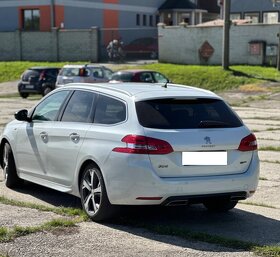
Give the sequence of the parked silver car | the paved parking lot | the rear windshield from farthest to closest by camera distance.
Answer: the parked silver car
the rear windshield
the paved parking lot

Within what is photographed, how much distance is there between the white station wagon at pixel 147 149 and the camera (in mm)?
6895

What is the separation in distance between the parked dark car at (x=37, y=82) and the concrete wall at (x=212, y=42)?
10742 millimetres

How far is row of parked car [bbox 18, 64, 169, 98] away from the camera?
28.8 metres

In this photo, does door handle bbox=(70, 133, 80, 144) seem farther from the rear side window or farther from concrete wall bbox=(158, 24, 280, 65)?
concrete wall bbox=(158, 24, 280, 65)

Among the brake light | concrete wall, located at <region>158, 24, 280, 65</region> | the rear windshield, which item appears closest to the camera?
the rear windshield

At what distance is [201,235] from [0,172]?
4.76 m

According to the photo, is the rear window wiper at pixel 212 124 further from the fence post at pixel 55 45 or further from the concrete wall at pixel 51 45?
the fence post at pixel 55 45

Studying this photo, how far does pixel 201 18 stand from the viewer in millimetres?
63250

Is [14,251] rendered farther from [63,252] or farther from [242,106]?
[242,106]

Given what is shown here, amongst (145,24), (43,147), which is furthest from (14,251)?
(145,24)

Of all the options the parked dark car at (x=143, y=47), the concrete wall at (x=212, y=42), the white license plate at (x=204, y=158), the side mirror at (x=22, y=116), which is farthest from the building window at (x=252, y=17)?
the white license plate at (x=204, y=158)

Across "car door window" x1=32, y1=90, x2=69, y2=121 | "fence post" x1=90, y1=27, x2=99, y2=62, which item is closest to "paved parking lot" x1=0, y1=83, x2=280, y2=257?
"car door window" x1=32, y1=90, x2=69, y2=121

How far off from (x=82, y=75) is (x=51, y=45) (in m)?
18.1

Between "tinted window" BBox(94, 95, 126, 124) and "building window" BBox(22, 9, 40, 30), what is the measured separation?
4439 cm
